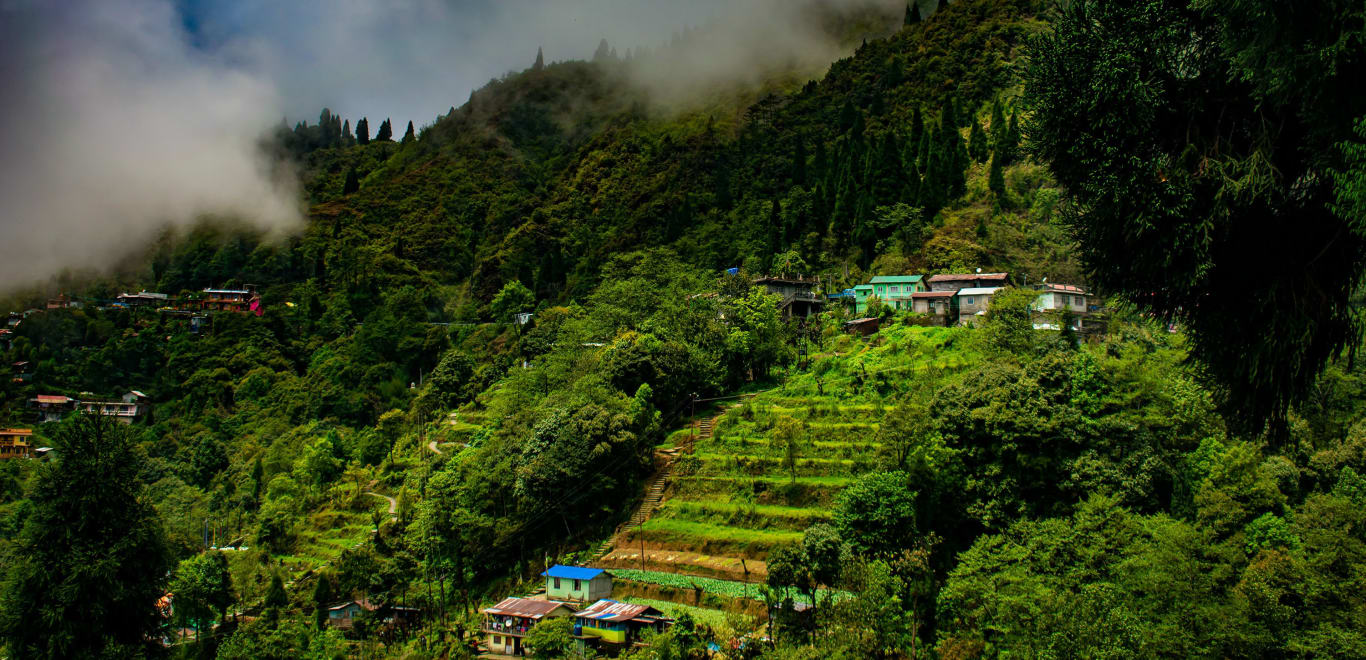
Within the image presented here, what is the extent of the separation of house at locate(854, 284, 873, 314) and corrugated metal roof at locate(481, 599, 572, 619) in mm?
27581

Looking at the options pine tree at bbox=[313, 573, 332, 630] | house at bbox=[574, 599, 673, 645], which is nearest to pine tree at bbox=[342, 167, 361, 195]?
pine tree at bbox=[313, 573, 332, 630]

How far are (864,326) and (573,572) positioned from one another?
2336cm

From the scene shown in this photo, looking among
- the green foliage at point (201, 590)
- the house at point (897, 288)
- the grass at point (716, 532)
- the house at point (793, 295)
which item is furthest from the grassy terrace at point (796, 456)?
the green foliage at point (201, 590)

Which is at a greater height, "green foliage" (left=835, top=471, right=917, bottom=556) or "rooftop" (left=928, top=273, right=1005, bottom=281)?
"rooftop" (left=928, top=273, right=1005, bottom=281)

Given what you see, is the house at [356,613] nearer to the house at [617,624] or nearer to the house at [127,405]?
the house at [617,624]

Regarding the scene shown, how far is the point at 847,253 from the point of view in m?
57.1

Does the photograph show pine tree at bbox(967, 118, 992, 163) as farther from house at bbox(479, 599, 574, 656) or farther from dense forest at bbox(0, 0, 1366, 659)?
house at bbox(479, 599, 574, 656)

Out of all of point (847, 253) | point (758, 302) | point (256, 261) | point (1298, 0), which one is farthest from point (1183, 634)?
point (256, 261)

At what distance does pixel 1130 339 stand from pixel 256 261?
337 feet

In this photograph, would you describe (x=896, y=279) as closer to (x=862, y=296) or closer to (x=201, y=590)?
(x=862, y=296)

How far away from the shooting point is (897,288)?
47.6 m

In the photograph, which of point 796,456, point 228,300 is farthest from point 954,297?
point 228,300

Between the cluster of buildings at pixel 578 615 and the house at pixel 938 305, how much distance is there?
78.2 ft

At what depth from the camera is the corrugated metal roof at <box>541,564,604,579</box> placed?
29275 millimetres
